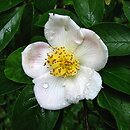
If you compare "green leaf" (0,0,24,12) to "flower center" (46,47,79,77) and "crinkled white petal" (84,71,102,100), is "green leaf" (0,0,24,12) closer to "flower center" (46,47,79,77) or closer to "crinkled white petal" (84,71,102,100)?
"flower center" (46,47,79,77)

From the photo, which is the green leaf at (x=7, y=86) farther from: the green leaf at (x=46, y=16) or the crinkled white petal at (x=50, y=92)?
the green leaf at (x=46, y=16)

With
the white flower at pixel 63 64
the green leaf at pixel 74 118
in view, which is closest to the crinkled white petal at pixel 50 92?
the white flower at pixel 63 64

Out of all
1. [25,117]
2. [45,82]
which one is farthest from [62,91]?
[25,117]

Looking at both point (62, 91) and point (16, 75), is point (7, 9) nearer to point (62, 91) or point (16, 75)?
point (16, 75)

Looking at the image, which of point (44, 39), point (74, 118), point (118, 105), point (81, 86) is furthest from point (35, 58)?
point (74, 118)

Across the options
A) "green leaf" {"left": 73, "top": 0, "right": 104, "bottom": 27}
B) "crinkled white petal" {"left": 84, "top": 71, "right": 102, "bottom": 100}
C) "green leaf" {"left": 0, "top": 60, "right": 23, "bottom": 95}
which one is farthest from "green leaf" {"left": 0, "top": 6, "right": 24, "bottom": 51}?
"crinkled white petal" {"left": 84, "top": 71, "right": 102, "bottom": 100}
